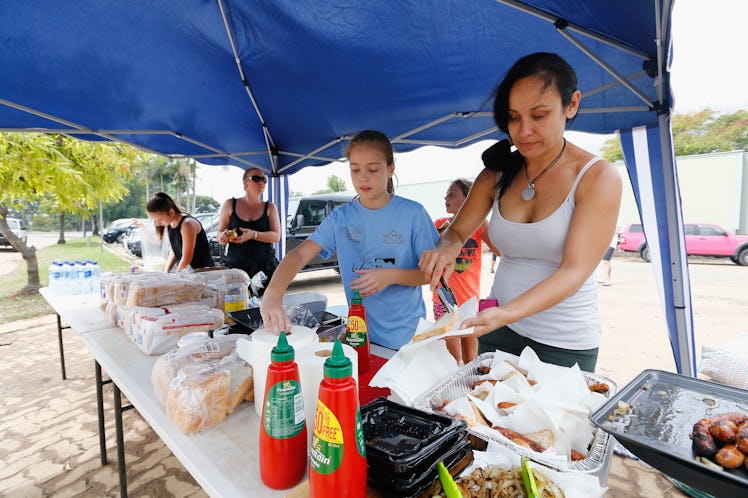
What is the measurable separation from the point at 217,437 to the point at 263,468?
30 centimetres

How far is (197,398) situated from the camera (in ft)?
3.62

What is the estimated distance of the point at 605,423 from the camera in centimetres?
75

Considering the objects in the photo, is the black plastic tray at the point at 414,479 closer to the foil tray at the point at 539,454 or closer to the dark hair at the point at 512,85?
the foil tray at the point at 539,454

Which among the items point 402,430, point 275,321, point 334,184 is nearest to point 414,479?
point 402,430

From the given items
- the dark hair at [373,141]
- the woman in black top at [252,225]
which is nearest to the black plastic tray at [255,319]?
the dark hair at [373,141]

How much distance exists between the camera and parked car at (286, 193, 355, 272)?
8.66 m

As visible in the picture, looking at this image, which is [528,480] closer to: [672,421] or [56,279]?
[672,421]

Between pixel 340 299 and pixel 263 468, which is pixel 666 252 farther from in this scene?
pixel 340 299

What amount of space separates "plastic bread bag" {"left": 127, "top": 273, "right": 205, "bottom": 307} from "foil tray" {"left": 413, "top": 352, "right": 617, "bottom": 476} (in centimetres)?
170

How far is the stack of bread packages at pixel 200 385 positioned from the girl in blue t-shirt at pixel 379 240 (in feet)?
1.95

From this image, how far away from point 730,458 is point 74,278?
14.2 ft

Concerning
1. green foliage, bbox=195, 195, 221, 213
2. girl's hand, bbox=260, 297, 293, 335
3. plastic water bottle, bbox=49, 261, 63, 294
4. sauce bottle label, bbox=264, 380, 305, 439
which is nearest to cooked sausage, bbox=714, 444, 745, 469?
sauce bottle label, bbox=264, 380, 305, 439

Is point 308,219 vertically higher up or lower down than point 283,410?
higher up

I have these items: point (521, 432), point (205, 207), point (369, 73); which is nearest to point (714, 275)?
point (369, 73)
